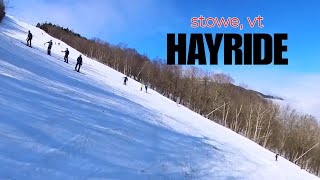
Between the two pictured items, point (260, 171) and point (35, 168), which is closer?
point (35, 168)

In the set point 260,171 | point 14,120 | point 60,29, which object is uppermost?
point 60,29

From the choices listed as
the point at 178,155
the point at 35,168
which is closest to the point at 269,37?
the point at 178,155

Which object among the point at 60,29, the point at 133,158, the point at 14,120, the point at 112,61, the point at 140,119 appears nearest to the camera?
the point at 14,120

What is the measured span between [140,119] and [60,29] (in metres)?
113

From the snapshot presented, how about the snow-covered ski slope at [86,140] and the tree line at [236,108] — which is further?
the tree line at [236,108]

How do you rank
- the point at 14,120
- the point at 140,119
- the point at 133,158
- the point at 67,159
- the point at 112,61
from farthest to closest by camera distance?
the point at 112,61 < the point at 140,119 < the point at 133,158 < the point at 14,120 < the point at 67,159

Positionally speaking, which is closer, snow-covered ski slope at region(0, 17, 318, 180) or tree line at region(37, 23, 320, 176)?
snow-covered ski slope at region(0, 17, 318, 180)

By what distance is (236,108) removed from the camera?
7800 centimetres

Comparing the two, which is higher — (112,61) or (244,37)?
(112,61)

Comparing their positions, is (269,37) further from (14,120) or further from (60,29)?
(60,29)

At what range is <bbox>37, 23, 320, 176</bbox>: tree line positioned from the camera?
72.8 m

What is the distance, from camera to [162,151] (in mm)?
17453

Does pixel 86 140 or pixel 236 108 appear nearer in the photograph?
pixel 86 140

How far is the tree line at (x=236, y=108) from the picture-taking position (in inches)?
2867
